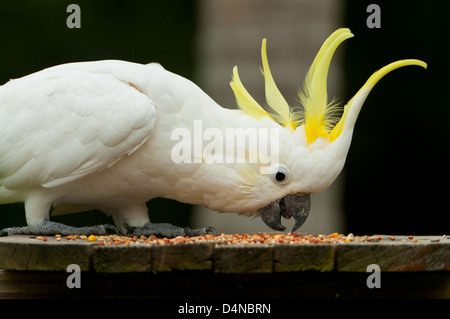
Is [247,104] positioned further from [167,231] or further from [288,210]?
[167,231]

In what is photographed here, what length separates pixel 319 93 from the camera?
4.75 m

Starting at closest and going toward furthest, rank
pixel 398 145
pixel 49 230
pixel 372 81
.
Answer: pixel 49 230 < pixel 372 81 < pixel 398 145

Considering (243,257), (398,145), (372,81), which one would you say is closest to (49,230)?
(243,257)

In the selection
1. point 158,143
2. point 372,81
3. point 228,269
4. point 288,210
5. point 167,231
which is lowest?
point 228,269

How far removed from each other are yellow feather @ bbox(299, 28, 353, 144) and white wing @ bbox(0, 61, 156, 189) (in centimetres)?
88

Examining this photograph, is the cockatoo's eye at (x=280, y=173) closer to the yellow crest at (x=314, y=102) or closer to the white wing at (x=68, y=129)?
the yellow crest at (x=314, y=102)

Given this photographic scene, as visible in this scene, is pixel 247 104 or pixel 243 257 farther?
pixel 247 104

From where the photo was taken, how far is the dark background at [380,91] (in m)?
7.63

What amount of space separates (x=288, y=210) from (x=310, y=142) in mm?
405

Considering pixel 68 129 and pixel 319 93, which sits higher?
pixel 319 93

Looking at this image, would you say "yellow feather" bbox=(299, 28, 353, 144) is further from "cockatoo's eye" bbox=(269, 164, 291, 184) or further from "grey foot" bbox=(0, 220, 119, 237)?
"grey foot" bbox=(0, 220, 119, 237)

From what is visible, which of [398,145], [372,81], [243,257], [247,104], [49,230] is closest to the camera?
[243,257]

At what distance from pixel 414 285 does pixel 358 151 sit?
13.5 ft

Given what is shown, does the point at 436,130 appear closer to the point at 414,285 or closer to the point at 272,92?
the point at 272,92
